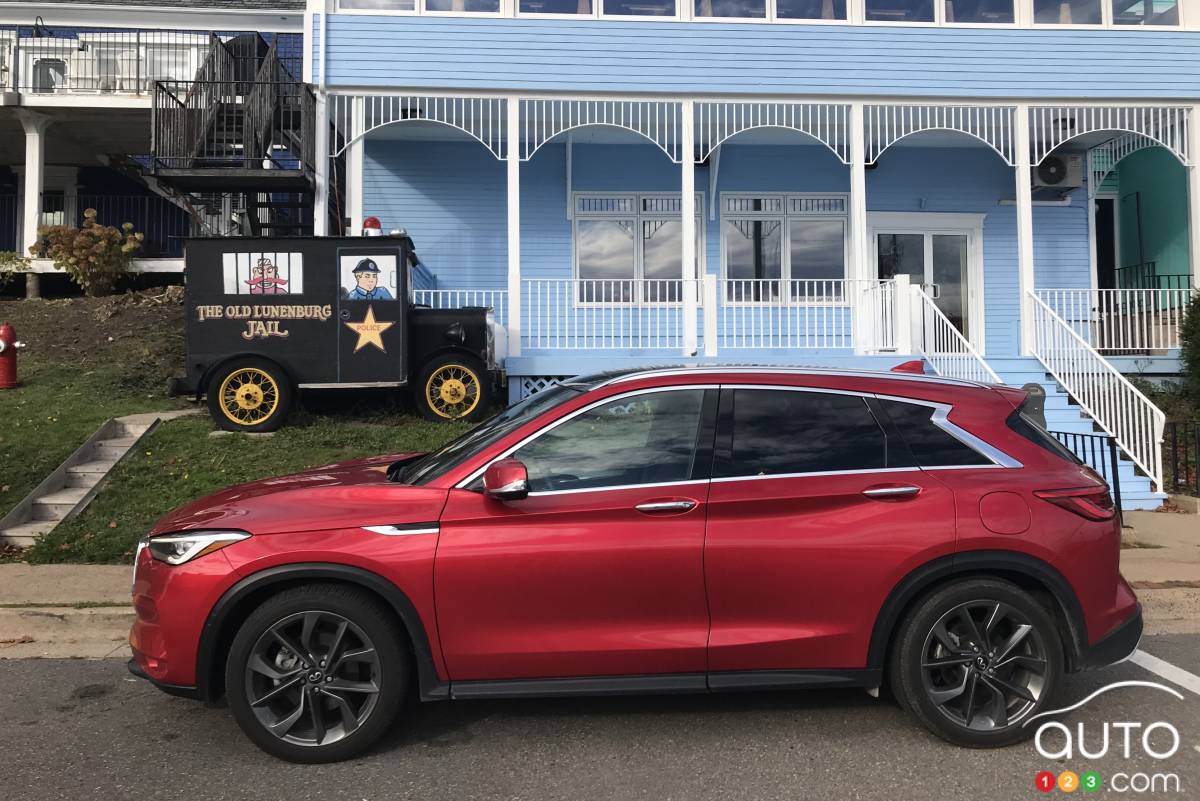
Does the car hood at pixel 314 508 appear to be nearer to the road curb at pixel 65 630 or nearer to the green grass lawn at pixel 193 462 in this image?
the road curb at pixel 65 630

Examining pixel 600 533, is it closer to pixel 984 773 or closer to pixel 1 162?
pixel 984 773

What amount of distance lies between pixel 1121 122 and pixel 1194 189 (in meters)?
1.48

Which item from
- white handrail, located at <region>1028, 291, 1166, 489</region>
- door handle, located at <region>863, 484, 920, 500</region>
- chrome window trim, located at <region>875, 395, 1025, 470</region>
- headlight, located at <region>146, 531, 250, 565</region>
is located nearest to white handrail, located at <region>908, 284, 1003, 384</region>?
white handrail, located at <region>1028, 291, 1166, 489</region>

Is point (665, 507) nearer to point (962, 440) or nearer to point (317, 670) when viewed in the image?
point (962, 440)

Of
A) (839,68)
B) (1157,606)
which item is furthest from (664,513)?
(839,68)

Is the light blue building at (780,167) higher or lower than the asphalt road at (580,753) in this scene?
higher

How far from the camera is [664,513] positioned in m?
3.48

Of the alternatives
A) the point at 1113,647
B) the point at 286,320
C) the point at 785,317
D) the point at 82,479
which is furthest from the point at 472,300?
the point at 1113,647

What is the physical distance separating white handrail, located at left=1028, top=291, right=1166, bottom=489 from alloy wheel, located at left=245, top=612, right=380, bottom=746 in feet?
28.4

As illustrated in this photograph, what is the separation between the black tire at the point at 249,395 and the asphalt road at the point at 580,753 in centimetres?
503

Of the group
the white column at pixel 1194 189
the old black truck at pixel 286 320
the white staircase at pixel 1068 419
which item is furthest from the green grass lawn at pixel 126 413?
the white column at pixel 1194 189

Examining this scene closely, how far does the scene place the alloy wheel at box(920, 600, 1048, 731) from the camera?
3.55 meters

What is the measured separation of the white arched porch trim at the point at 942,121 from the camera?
41.0ft

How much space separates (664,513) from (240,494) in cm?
192
